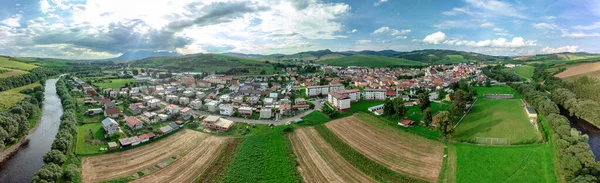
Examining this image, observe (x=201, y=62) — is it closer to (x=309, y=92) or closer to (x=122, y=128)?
(x=309, y=92)

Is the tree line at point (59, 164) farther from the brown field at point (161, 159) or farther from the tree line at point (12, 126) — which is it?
the tree line at point (12, 126)

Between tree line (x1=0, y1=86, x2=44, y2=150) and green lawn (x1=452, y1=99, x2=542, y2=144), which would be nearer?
green lawn (x1=452, y1=99, x2=542, y2=144)

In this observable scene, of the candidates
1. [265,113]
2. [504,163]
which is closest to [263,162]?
[265,113]

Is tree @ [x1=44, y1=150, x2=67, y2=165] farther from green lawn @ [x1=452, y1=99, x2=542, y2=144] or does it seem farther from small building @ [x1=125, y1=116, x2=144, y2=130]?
green lawn @ [x1=452, y1=99, x2=542, y2=144]

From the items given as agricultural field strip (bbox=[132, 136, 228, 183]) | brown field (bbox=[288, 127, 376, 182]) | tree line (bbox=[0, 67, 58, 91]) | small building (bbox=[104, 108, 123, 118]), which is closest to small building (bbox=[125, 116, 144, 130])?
small building (bbox=[104, 108, 123, 118])

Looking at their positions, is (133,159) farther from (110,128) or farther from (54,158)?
(110,128)

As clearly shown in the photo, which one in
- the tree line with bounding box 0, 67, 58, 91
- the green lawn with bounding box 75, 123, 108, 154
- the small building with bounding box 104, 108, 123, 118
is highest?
the tree line with bounding box 0, 67, 58, 91

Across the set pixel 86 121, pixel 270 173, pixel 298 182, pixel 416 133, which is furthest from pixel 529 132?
pixel 86 121
